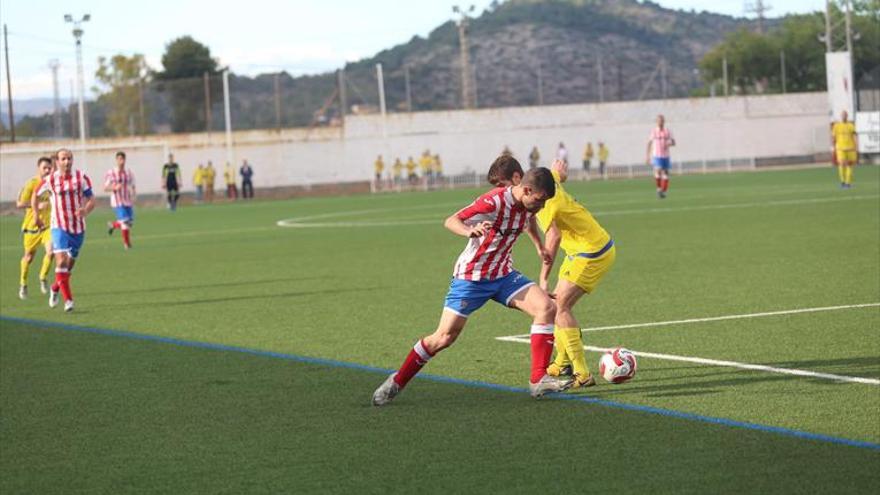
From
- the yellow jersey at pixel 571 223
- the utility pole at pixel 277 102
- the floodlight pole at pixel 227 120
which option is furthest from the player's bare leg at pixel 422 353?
the utility pole at pixel 277 102

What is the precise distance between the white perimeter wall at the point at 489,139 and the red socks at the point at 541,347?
60.2 meters

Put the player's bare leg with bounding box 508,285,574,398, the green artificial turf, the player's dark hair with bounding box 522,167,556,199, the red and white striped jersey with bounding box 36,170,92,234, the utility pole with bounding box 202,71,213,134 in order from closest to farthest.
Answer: the green artificial turf, the player's dark hair with bounding box 522,167,556,199, the player's bare leg with bounding box 508,285,574,398, the red and white striped jersey with bounding box 36,170,92,234, the utility pole with bounding box 202,71,213,134

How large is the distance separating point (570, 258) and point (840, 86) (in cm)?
5426

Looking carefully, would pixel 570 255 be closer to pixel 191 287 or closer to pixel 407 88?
pixel 191 287

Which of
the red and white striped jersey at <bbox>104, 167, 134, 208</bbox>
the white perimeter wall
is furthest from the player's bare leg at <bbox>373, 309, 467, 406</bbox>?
the white perimeter wall

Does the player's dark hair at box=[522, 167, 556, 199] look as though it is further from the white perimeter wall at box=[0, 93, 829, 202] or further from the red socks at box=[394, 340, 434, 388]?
the white perimeter wall at box=[0, 93, 829, 202]

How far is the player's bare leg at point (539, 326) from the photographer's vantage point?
32.3 feet

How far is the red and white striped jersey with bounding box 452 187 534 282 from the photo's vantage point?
9.48 m

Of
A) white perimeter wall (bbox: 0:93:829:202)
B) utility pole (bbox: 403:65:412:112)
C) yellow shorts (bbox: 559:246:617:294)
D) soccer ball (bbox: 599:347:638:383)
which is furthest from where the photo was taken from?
utility pole (bbox: 403:65:412:112)

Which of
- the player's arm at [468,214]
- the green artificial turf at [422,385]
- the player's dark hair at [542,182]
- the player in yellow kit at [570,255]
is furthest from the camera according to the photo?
the player in yellow kit at [570,255]

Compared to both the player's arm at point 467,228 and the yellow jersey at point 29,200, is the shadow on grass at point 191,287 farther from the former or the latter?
the player's arm at point 467,228

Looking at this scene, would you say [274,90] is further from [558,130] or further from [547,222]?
[547,222]

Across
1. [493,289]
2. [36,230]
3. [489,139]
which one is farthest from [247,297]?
[489,139]

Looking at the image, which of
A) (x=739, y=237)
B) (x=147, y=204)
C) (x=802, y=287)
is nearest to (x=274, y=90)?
(x=147, y=204)
